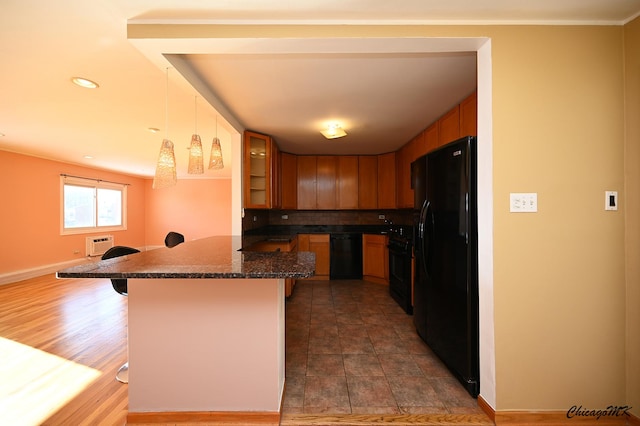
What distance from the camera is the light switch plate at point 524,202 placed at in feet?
4.87

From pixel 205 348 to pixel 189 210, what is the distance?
714 centimetres

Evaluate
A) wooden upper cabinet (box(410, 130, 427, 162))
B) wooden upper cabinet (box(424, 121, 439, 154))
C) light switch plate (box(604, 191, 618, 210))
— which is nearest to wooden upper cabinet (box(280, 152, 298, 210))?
wooden upper cabinet (box(410, 130, 427, 162))

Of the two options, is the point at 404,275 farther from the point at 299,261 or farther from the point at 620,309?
the point at 299,261

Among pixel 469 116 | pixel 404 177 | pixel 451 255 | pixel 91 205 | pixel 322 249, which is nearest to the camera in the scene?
pixel 451 255

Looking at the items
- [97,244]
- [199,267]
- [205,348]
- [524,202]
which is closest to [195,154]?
[199,267]

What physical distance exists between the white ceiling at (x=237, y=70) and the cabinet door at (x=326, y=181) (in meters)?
1.05

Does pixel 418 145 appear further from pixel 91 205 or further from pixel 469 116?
pixel 91 205

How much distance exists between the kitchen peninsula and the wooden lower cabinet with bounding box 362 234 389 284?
2.97 metres

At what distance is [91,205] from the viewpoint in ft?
20.2

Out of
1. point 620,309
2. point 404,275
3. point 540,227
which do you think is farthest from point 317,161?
point 620,309

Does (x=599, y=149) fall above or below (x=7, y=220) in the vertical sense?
above

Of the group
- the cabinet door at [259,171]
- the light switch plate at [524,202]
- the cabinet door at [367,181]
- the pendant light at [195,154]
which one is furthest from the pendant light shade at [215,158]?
the cabinet door at [367,181]

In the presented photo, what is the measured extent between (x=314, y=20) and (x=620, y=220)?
6.78ft

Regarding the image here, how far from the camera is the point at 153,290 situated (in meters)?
1.48
